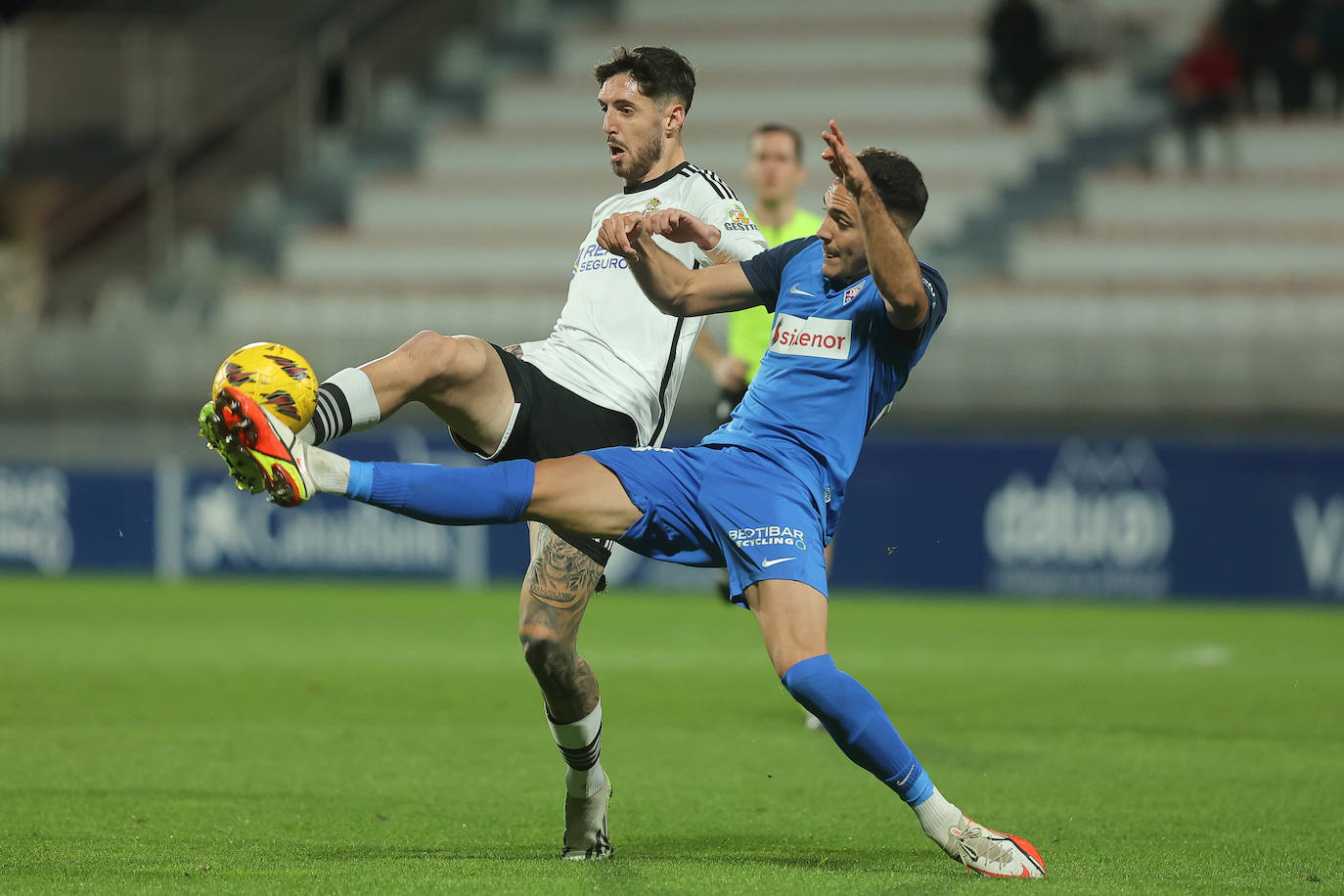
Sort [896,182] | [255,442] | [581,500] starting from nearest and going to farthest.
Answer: [255,442] → [581,500] → [896,182]

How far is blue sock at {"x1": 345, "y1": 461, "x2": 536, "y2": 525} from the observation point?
4348mm

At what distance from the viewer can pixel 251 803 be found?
5949 millimetres

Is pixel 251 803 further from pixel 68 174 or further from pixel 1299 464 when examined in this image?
pixel 68 174

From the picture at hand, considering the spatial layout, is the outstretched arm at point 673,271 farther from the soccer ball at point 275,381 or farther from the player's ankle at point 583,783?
the player's ankle at point 583,783

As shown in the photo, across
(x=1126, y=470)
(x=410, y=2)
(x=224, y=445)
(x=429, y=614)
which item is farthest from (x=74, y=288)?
(x=224, y=445)

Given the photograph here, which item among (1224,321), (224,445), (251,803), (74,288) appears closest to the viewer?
(224,445)

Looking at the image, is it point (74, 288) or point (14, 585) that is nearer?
point (14, 585)

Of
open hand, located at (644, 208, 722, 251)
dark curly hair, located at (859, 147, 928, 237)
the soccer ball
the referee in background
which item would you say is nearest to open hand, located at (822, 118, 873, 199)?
dark curly hair, located at (859, 147, 928, 237)

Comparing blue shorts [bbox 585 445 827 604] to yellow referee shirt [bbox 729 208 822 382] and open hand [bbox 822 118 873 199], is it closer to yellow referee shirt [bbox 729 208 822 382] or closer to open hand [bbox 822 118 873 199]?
open hand [bbox 822 118 873 199]

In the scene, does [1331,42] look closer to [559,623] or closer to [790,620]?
[559,623]

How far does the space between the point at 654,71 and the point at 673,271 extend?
80cm

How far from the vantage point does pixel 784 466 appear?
15.9ft

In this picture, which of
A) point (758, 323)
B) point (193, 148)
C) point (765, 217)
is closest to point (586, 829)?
point (758, 323)

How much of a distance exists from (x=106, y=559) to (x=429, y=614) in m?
5.17
